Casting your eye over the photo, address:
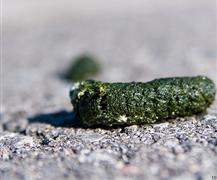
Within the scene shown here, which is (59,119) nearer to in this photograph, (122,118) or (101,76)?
(122,118)

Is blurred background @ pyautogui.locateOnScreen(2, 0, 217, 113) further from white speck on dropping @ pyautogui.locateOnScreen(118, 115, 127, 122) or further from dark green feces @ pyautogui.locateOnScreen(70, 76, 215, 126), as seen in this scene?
white speck on dropping @ pyautogui.locateOnScreen(118, 115, 127, 122)

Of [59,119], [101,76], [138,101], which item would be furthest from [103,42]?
[138,101]

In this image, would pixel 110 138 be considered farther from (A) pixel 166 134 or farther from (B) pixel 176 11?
(B) pixel 176 11

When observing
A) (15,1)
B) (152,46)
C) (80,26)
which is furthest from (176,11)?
(15,1)

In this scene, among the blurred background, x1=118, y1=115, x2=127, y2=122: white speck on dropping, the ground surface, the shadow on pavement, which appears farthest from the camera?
the blurred background

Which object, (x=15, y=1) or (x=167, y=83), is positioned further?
(x=15, y=1)

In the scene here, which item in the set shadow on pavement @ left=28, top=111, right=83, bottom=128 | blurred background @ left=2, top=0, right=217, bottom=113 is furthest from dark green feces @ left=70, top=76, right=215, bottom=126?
blurred background @ left=2, top=0, right=217, bottom=113
